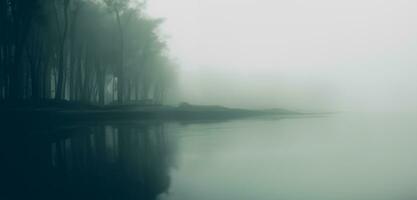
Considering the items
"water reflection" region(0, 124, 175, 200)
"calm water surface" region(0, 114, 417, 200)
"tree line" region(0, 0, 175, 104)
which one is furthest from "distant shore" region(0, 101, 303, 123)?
"water reflection" region(0, 124, 175, 200)

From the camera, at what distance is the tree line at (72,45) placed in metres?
32.0

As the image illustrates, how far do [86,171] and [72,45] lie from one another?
32.3 metres

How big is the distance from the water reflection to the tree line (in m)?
22.4

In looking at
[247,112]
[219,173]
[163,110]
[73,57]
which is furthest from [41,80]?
[219,173]

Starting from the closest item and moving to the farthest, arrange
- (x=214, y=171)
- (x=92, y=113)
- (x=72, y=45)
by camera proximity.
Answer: (x=214, y=171)
(x=92, y=113)
(x=72, y=45)

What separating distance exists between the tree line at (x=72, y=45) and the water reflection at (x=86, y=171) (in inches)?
881

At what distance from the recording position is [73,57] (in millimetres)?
41250

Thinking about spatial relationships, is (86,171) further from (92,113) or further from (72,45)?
(72,45)

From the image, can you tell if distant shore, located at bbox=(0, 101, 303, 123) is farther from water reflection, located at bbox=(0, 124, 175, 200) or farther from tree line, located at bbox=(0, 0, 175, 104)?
water reflection, located at bbox=(0, 124, 175, 200)

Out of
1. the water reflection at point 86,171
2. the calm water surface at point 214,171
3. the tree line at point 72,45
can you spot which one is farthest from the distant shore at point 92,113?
the water reflection at point 86,171

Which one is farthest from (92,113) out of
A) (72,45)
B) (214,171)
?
(214,171)

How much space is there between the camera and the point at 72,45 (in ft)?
125

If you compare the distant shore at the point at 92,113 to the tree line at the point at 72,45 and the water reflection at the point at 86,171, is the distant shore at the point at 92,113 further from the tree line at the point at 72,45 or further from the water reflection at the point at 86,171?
the water reflection at the point at 86,171

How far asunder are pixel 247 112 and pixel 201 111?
248 inches
